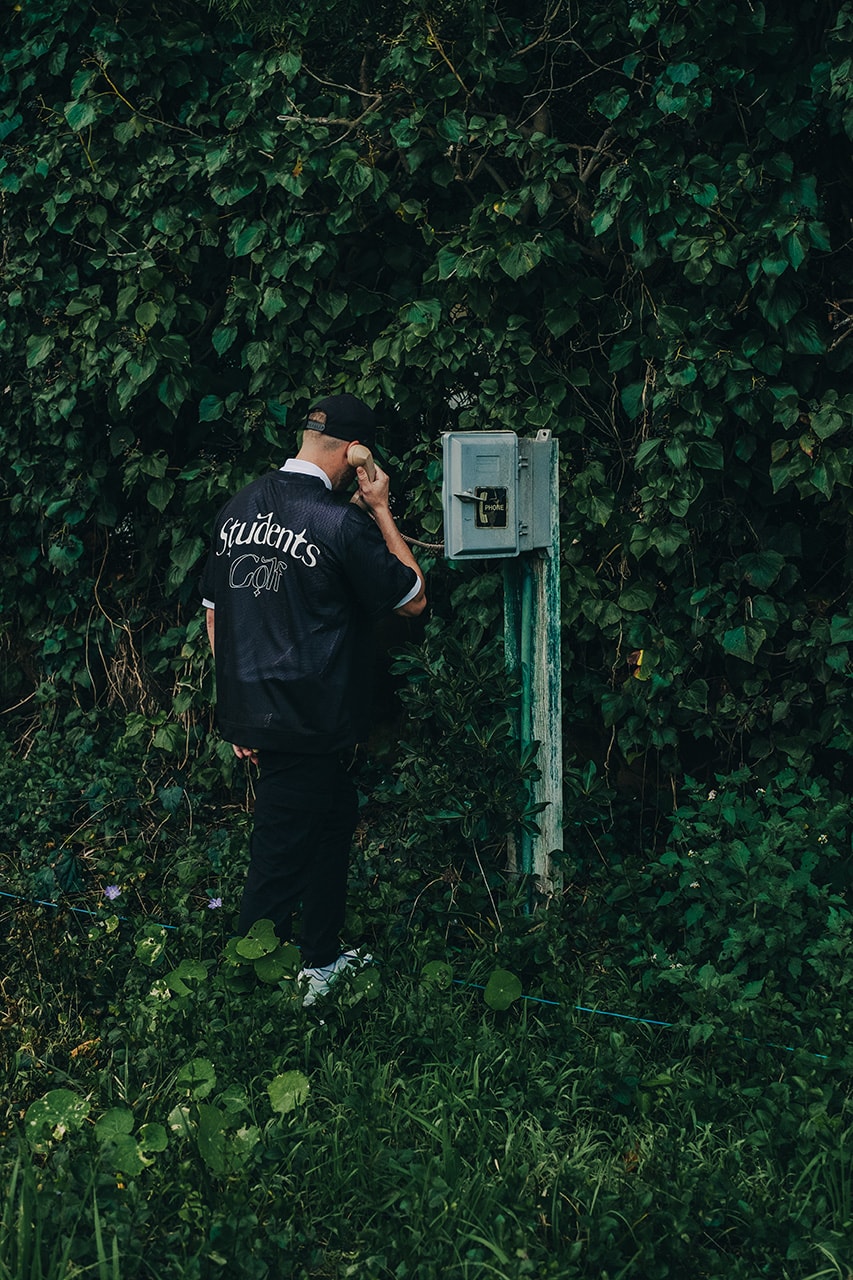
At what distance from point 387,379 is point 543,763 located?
148 cm

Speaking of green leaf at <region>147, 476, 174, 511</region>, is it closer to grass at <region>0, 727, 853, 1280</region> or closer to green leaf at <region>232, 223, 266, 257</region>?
green leaf at <region>232, 223, 266, 257</region>

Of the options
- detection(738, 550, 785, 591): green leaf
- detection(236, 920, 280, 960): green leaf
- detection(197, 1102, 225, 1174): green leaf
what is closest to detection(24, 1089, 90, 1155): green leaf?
detection(197, 1102, 225, 1174): green leaf

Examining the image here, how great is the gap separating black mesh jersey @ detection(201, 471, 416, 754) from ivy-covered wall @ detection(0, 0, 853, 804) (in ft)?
3.09

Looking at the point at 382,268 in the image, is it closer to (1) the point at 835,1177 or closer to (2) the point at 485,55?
(2) the point at 485,55

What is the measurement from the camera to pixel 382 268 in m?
4.60

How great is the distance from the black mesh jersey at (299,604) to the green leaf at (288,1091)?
923mm

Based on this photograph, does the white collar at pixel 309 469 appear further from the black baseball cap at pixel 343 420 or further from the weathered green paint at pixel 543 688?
the weathered green paint at pixel 543 688

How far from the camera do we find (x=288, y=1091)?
2.99 m

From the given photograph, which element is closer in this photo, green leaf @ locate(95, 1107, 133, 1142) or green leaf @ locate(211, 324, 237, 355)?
green leaf @ locate(95, 1107, 133, 1142)

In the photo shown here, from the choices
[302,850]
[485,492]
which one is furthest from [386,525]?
[302,850]

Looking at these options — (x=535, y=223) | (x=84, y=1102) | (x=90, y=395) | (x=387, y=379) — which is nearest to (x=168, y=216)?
(x=90, y=395)

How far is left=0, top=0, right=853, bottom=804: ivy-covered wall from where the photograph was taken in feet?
12.5

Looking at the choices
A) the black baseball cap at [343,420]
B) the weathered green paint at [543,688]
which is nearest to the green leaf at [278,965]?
the weathered green paint at [543,688]

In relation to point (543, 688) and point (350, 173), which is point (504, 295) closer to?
point (350, 173)
